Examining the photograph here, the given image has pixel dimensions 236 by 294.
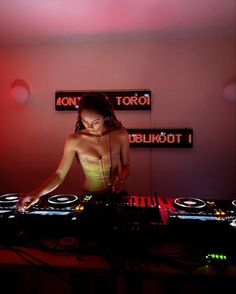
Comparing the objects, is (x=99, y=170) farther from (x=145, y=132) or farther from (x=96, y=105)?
(x=145, y=132)

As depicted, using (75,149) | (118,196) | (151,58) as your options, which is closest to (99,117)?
(75,149)

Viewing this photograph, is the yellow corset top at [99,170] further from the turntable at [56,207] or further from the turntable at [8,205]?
the turntable at [8,205]

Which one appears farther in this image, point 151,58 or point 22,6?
point 151,58

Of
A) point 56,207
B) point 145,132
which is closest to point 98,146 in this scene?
point 56,207

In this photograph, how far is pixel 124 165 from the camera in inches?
84.6

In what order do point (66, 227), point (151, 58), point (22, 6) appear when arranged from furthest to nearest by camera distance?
1. point (151, 58)
2. point (22, 6)
3. point (66, 227)

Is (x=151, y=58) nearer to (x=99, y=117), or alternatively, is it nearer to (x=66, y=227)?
(x=99, y=117)

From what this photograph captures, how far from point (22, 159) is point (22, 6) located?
6.10 ft

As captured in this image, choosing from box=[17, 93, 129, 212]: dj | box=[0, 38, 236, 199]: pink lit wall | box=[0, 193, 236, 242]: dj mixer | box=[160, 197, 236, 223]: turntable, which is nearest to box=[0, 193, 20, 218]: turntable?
box=[0, 193, 236, 242]: dj mixer

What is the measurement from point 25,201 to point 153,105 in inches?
74.9

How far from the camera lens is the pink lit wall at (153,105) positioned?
9.45ft

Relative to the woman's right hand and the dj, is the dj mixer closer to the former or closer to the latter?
the woman's right hand

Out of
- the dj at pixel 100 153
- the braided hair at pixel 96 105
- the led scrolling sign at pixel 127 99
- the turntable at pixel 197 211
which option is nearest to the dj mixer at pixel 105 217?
the turntable at pixel 197 211

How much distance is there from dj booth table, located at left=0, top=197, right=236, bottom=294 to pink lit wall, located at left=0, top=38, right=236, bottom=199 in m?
1.57
